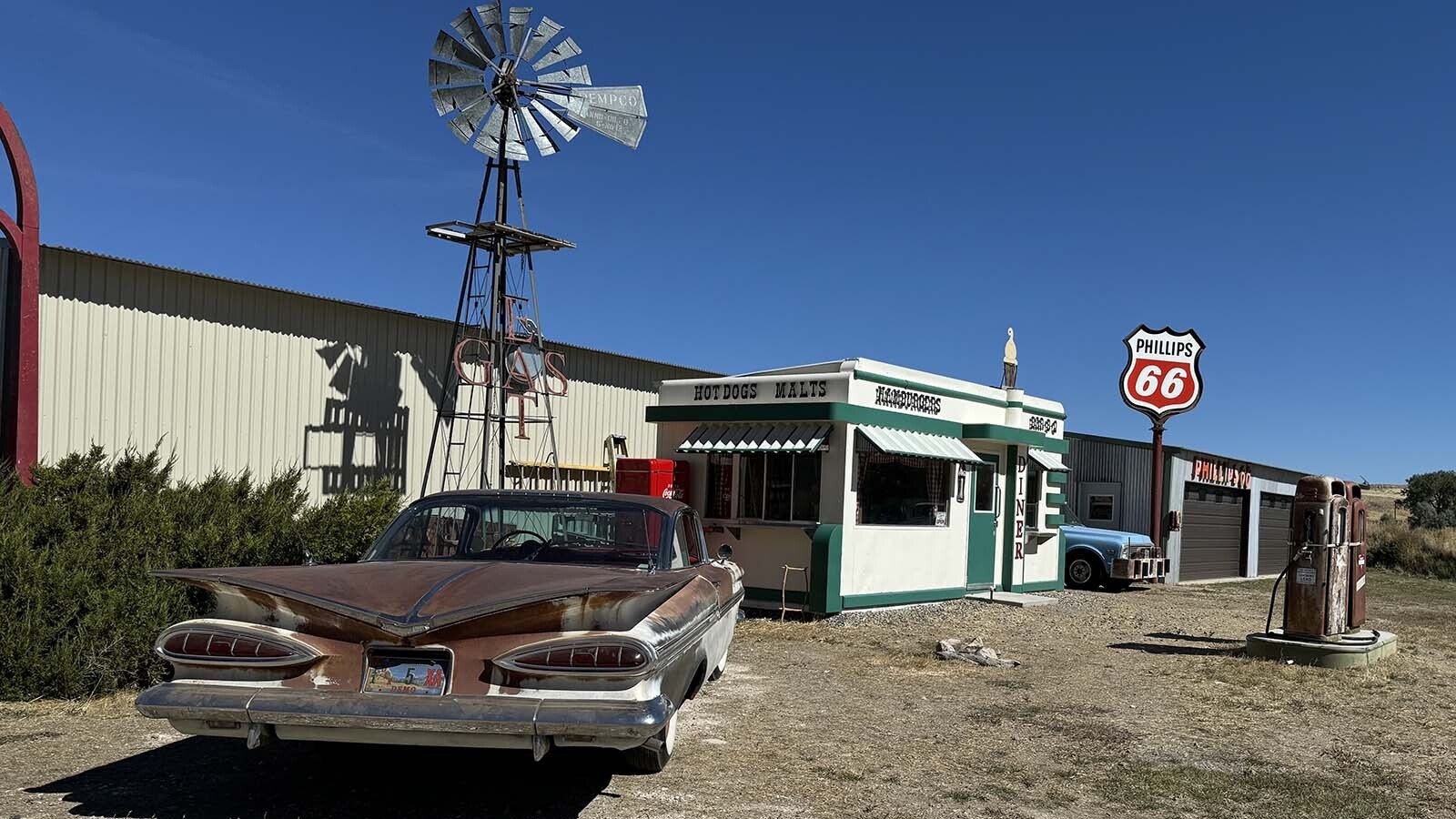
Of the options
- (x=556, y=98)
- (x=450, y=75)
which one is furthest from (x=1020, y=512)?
(x=450, y=75)

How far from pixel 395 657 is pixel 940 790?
297cm

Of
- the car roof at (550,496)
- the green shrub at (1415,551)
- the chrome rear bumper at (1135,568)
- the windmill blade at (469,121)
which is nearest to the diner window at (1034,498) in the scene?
the chrome rear bumper at (1135,568)

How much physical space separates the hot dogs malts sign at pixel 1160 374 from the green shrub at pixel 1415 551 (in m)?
11.4

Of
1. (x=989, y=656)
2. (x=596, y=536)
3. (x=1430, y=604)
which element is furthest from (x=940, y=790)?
(x=1430, y=604)

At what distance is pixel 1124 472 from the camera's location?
83.3 ft

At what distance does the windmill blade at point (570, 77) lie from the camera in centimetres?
1473

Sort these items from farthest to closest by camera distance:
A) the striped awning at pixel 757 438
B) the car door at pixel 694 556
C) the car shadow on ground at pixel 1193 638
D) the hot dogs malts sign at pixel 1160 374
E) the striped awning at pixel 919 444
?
the hot dogs malts sign at pixel 1160 374 → the striped awning at pixel 919 444 → the striped awning at pixel 757 438 → the car shadow on ground at pixel 1193 638 → the car door at pixel 694 556

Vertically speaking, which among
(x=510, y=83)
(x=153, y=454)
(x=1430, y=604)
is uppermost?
(x=510, y=83)

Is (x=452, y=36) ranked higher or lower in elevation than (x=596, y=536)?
higher

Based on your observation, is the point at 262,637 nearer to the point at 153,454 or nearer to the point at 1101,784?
the point at 1101,784

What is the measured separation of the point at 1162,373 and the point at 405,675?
64.8 feet

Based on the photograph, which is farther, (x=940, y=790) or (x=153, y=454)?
(x=153, y=454)

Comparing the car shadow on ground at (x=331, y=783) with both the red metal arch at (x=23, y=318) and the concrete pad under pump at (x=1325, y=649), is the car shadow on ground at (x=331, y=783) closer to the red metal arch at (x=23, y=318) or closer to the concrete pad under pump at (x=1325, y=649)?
the red metal arch at (x=23, y=318)

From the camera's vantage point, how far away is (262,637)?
483 cm
